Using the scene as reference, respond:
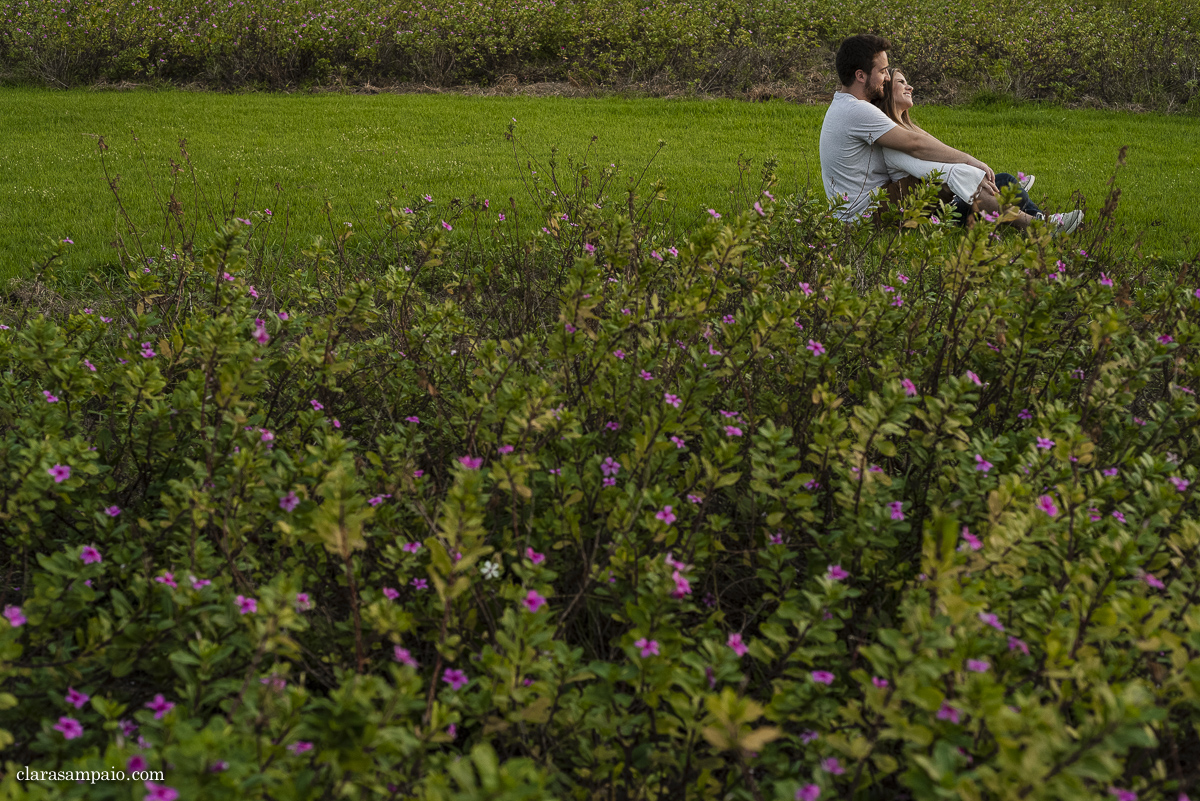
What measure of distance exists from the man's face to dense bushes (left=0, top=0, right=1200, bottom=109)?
698cm

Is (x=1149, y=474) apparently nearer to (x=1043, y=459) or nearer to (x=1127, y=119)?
(x=1043, y=459)

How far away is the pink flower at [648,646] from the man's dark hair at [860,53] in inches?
218

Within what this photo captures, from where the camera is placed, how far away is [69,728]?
169 centimetres

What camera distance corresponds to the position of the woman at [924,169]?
19.6 feet

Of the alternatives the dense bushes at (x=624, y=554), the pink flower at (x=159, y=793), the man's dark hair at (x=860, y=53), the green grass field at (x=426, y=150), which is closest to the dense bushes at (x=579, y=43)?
the green grass field at (x=426, y=150)

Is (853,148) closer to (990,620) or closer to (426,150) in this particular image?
(426,150)

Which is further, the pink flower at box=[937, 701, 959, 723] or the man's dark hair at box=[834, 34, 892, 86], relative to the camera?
the man's dark hair at box=[834, 34, 892, 86]

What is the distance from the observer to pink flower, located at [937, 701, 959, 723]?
1479 millimetres

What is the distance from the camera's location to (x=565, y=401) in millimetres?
2746

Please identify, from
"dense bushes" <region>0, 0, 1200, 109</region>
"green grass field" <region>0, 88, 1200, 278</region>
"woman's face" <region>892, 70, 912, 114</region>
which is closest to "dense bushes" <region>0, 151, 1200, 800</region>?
"green grass field" <region>0, 88, 1200, 278</region>

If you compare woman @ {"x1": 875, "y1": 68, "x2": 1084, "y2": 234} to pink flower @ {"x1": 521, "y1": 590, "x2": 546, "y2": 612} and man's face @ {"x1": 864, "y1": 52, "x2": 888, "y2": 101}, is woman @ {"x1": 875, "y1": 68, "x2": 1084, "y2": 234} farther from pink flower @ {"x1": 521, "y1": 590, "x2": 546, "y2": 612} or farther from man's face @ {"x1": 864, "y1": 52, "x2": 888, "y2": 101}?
pink flower @ {"x1": 521, "y1": 590, "x2": 546, "y2": 612}

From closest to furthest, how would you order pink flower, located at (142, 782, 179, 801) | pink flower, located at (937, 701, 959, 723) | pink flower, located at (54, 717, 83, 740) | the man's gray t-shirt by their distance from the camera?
pink flower, located at (142, 782, 179, 801) → pink flower, located at (937, 701, 959, 723) → pink flower, located at (54, 717, 83, 740) → the man's gray t-shirt

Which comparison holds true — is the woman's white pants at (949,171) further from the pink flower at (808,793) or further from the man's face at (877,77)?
the pink flower at (808,793)

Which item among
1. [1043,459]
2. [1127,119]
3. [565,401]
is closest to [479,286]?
[565,401]
